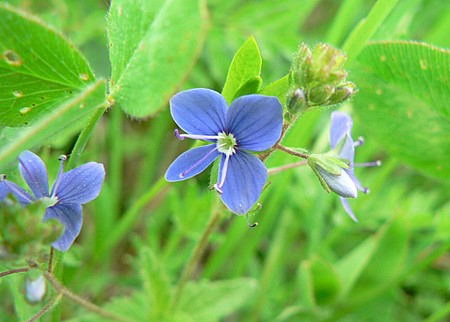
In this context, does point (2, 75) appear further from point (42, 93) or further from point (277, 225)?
point (277, 225)

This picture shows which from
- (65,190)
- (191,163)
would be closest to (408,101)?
(191,163)

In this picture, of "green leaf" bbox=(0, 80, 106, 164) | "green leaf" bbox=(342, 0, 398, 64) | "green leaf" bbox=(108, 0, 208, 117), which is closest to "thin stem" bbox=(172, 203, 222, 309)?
"green leaf" bbox=(108, 0, 208, 117)

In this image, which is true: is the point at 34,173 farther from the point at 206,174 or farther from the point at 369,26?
the point at 206,174

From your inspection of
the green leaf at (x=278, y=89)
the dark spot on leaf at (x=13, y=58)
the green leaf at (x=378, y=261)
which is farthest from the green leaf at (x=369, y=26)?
the dark spot on leaf at (x=13, y=58)

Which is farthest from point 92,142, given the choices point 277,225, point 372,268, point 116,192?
point 372,268

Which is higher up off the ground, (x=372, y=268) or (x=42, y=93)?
(x=42, y=93)

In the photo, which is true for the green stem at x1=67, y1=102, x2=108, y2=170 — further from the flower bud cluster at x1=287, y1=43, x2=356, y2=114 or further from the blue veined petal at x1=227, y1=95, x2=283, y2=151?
the flower bud cluster at x1=287, y1=43, x2=356, y2=114
